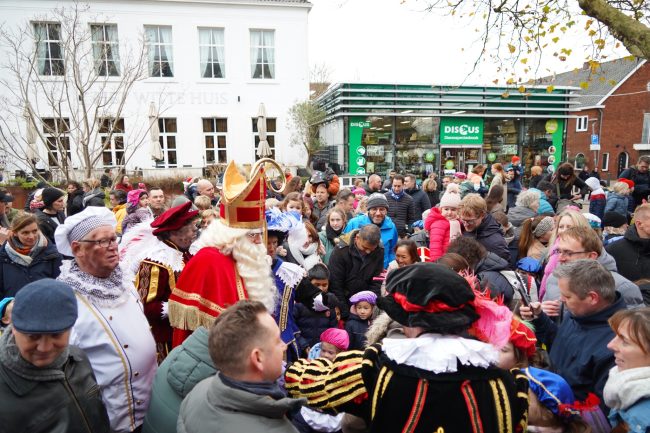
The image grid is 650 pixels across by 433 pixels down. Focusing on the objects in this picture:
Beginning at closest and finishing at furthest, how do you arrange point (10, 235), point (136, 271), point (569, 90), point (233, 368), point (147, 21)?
point (233, 368) → point (136, 271) → point (10, 235) → point (569, 90) → point (147, 21)

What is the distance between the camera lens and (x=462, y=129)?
17141mm

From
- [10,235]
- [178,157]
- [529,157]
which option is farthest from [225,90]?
[10,235]

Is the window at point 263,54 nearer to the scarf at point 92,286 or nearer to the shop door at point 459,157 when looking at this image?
the shop door at point 459,157

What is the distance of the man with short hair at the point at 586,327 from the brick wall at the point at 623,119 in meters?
32.3

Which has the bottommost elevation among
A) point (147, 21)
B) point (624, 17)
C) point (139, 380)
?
point (139, 380)

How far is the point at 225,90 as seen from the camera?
20.5m

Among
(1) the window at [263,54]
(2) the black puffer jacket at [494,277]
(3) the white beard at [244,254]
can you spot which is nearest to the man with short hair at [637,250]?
(2) the black puffer jacket at [494,277]

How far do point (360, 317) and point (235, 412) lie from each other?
2.44 meters

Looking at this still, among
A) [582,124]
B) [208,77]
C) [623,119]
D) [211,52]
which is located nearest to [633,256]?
[208,77]

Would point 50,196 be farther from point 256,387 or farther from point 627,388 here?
point 627,388

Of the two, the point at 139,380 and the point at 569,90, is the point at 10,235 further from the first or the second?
the point at 569,90

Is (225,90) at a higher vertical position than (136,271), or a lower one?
higher

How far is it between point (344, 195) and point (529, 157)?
1461 centimetres

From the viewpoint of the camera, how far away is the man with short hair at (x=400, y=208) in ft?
22.8
